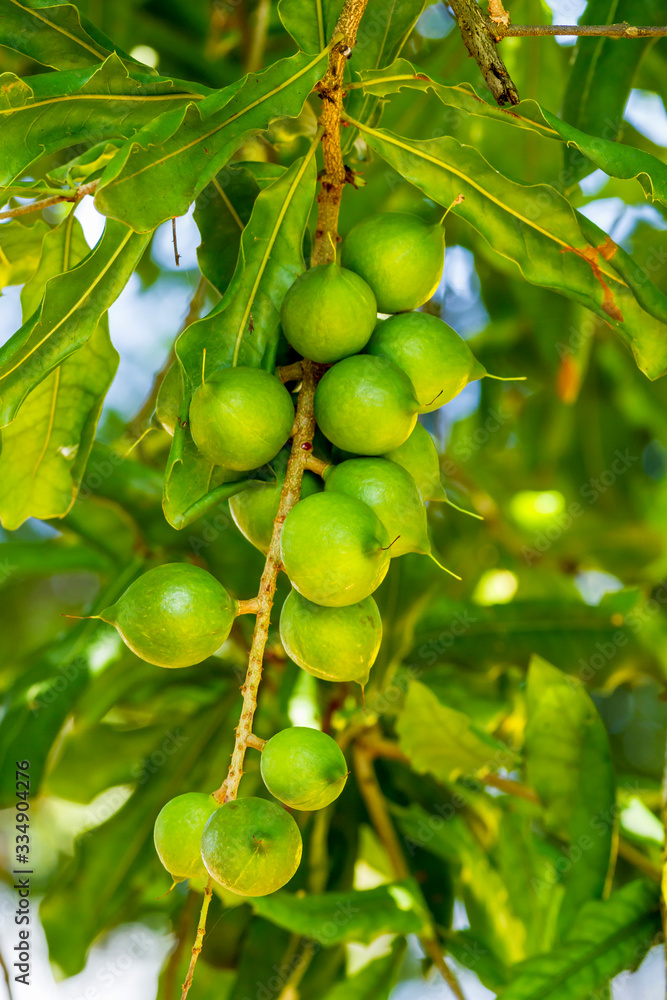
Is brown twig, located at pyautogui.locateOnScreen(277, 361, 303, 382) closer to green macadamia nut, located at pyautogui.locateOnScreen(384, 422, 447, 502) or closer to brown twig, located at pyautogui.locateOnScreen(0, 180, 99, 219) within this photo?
green macadamia nut, located at pyautogui.locateOnScreen(384, 422, 447, 502)

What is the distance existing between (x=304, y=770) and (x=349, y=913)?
3.12 feet

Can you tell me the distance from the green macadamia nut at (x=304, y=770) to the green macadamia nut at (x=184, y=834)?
0.09 metres

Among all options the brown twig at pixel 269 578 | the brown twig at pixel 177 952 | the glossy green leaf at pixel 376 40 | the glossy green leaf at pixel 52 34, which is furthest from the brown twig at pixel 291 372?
the brown twig at pixel 177 952

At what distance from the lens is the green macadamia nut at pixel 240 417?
1.03m

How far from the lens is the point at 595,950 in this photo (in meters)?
1.44

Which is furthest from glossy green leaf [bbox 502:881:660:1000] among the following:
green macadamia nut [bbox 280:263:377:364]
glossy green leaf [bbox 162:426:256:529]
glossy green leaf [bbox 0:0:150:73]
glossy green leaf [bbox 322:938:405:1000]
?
glossy green leaf [bbox 0:0:150:73]

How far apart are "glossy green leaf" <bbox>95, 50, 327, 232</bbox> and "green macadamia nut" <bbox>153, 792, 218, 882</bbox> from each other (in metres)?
0.68

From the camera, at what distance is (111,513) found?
97.9 inches

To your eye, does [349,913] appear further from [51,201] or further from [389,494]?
[51,201]

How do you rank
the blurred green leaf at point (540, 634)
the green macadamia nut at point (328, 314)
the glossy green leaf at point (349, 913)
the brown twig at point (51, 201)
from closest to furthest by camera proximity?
the green macadamia nut at point (328, 314) → the brown twig at point (51, 201) → the glossy green leaf at point (349, 913) → the blurred green leaf at point (540, 634)

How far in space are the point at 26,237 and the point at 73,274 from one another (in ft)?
1.50

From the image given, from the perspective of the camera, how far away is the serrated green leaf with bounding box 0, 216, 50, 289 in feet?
4.99

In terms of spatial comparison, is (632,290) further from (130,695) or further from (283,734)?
(130,695)

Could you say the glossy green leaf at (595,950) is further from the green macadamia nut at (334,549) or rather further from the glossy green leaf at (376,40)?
the glossy green leaf at (376,40)
